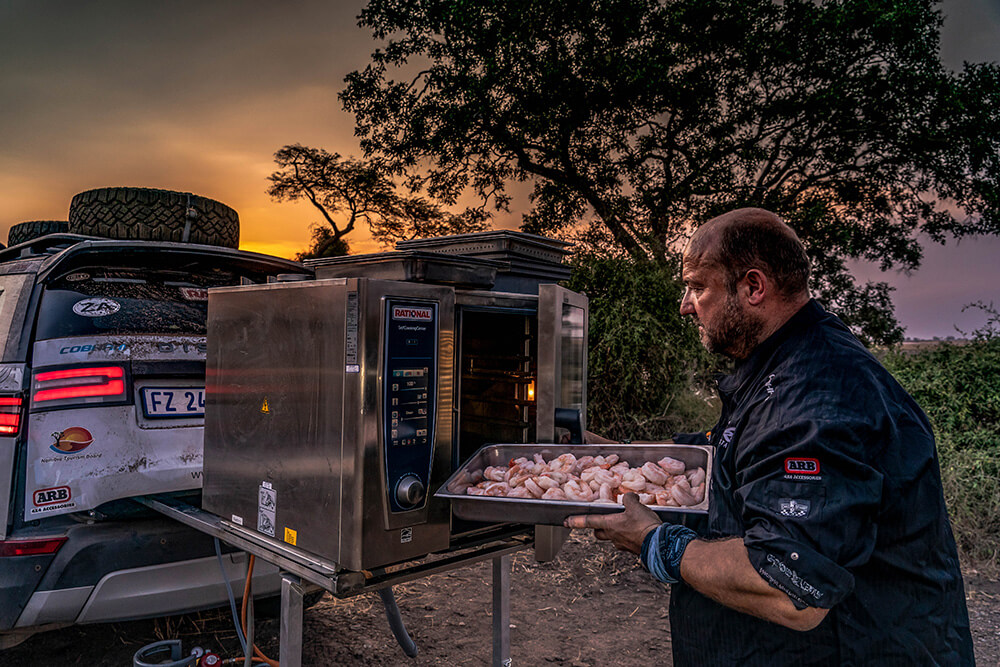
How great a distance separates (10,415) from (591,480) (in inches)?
94.4

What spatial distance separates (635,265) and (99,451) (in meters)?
6.14

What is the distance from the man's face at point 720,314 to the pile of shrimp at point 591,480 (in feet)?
→ 1.62

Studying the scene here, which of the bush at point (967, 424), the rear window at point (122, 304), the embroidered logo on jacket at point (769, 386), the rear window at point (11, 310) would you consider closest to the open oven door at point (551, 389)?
the embroidered logo on jacket at point (769, 386)

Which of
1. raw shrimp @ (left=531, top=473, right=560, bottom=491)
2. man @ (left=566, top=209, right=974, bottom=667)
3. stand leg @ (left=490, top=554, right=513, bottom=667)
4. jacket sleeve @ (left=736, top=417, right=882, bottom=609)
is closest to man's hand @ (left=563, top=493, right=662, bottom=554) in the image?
man @ (left=566, top=209, right=974, bottom=667)

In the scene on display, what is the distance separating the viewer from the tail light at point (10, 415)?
256cm

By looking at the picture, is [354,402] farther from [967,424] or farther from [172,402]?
[967,424]

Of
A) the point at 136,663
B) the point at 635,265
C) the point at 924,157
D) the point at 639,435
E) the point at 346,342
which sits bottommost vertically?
the point at 136,663

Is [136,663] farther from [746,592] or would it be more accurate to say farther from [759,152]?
[759,152]

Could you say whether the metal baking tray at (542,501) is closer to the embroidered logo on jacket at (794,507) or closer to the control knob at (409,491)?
the control knob at (409,491)

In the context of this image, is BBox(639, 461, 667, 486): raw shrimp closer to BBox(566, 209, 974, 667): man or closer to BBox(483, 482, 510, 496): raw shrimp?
BBox(566, 209, 974, 667): man

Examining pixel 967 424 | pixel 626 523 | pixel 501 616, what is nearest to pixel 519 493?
pixel 626 523

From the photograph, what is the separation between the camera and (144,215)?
5039mm

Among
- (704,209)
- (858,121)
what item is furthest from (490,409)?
(858,121)

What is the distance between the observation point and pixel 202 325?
3.25 meters
